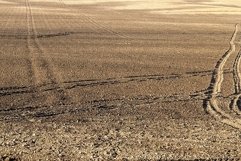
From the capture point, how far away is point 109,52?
23.5 metres

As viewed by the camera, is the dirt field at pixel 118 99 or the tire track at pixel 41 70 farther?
the tire track at pixel 41 70

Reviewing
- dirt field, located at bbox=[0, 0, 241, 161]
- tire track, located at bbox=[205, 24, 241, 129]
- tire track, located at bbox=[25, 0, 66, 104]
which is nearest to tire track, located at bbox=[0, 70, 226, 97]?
dirt field, located at bbox=[0, 0, 241, 161]

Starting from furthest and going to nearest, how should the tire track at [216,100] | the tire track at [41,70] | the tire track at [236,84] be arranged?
the tire track at [41,70], the tire track at [236,84], the tire track at [216,100]

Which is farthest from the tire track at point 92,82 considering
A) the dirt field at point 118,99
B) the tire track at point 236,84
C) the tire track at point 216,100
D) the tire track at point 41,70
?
the tire track at point 236,84

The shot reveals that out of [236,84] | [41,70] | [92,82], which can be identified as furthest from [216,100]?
[41,70]

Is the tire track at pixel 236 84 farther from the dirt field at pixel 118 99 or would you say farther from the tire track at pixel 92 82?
the tire track at pixel 92 82

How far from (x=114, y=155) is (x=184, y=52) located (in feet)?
49.6

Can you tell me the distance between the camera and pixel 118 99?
14.5 metres

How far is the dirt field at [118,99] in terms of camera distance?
10.4m

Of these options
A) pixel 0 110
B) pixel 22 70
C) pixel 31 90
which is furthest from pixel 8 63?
pixel 0 110

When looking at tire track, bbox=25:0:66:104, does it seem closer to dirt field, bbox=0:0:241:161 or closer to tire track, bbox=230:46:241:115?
dirt field, bbox=0:0:241:161

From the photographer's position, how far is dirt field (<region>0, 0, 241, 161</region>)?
10383mm

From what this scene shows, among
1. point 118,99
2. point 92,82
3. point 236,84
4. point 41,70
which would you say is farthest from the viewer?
point 41,70

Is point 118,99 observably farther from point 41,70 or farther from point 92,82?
point 41,70
